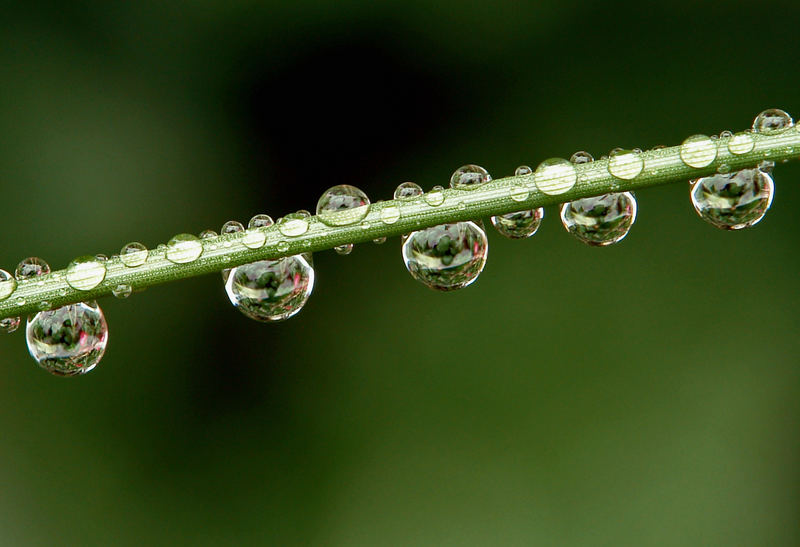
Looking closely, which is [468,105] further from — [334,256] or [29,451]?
[29,451]

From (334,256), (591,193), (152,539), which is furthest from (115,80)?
(591,193)

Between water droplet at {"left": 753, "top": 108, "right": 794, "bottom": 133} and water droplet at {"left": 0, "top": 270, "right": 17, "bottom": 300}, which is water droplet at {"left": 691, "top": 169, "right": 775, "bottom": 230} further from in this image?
water droplet at {"left": 0, "top": 270, "right": 17, "bottom": 300}

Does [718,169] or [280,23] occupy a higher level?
[280,23]

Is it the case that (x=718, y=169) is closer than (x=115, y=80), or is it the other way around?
(x=718, y=169)

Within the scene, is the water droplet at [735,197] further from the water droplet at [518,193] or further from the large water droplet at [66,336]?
the large water droplet at [66,336]

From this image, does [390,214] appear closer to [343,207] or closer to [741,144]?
[343,207]

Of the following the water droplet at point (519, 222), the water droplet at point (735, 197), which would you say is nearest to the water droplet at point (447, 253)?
the water droplet at point (519, 222)

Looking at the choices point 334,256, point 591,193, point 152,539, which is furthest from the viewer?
point 334,256

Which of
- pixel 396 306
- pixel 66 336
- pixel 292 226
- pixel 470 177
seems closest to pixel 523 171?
pixel 470 177
